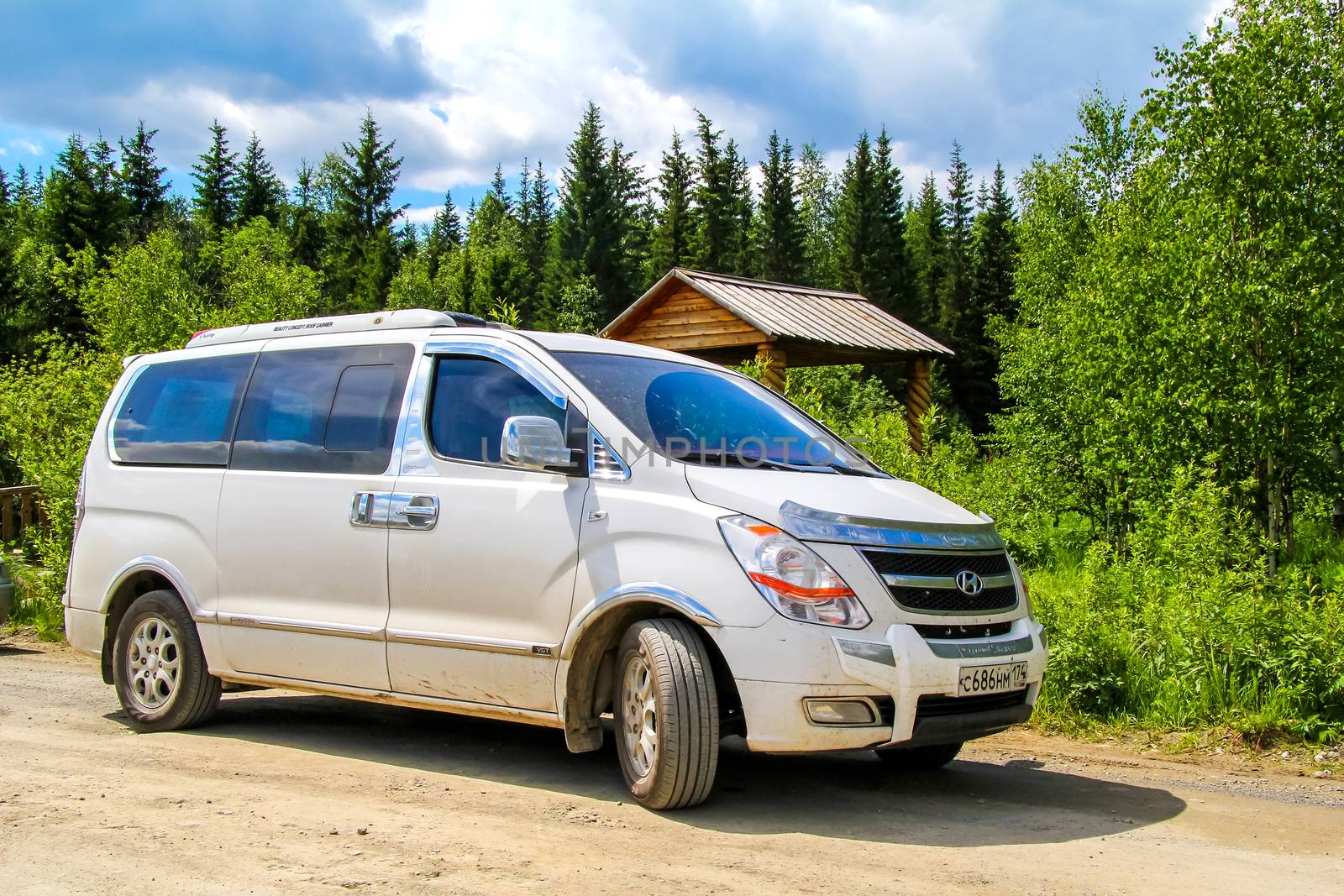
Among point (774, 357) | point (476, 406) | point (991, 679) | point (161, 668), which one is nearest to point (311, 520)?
point (476, 406)

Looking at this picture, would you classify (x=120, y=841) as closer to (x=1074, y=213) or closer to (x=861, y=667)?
(x=861, y=667)

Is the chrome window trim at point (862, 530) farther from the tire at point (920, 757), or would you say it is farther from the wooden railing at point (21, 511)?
the wooden railing at point (21, 511)

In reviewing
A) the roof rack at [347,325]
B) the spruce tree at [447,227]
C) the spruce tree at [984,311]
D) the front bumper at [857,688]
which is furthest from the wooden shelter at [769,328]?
the spruce tree at [447,227]

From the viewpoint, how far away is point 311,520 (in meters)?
6.09

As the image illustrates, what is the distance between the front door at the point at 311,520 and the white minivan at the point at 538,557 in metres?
0.02

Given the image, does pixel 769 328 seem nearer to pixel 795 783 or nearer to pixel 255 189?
pixel 795 783

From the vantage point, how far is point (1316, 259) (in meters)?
13.6

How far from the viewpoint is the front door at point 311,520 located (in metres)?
5.89

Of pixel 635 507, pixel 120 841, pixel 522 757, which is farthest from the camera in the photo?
pixel 522 757

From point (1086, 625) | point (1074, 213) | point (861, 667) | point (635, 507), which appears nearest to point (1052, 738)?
point (1086, 625)

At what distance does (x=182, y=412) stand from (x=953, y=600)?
4685 mm

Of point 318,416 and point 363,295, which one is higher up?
point 363,295

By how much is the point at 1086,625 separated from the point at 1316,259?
8525 millimetres

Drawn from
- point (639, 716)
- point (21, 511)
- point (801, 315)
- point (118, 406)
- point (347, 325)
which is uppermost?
point (801, 315)
